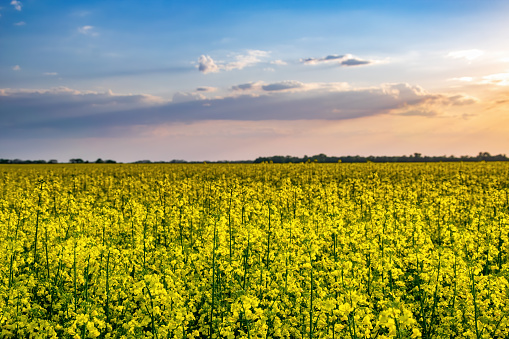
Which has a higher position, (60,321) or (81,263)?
(81,263)

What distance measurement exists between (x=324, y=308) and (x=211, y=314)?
2.40m

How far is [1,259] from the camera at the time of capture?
Result: 9.76m

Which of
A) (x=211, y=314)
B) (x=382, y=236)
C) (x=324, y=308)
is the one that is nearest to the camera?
(x=324, y=308)

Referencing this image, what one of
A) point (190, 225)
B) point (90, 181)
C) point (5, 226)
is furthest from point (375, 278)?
point (90, 181)

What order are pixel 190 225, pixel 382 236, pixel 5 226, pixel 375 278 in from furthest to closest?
1. pixel 190 225
2. pixel 5 226
3. pixel 382 236
4. pixel 375 278

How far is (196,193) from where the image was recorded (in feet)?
86.1

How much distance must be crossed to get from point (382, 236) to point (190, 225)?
23.8ft

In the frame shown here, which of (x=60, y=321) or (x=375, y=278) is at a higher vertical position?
(x=375, y=278)

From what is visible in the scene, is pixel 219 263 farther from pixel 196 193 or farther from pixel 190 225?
pixel 196 193

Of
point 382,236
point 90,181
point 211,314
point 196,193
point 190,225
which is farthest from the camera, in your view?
point 90,181

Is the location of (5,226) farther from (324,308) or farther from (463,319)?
(463,319)

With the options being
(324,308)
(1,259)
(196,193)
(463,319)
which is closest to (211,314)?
(324,308)

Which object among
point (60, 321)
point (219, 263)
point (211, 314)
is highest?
point (219, 263)

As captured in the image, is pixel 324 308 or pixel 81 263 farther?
pixel 81 263
